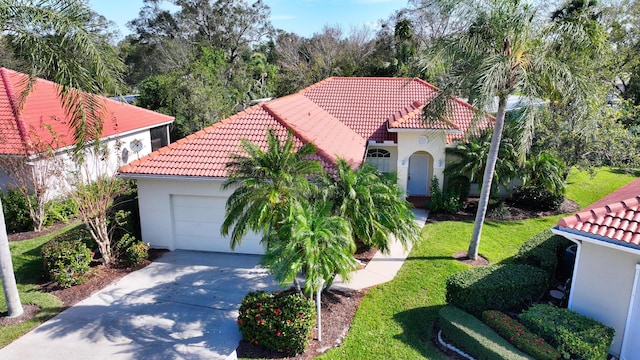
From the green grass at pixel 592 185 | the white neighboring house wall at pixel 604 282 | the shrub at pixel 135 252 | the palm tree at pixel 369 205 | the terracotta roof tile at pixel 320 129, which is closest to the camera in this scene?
the white neighboring house wall at pixel 604 282

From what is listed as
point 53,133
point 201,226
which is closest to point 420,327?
point 201,226

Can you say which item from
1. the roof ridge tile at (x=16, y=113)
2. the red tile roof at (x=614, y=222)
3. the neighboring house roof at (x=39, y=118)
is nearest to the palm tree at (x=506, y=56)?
the red tile roof at (x=614, y=222)

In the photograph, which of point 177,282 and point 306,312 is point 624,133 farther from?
point 177,282

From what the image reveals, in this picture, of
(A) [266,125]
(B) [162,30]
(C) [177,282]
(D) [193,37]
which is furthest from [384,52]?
(C) [177,282]

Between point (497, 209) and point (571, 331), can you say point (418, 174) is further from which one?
point (571, 331)

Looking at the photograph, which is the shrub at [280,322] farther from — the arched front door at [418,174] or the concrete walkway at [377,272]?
the arched front door at [418,174]
